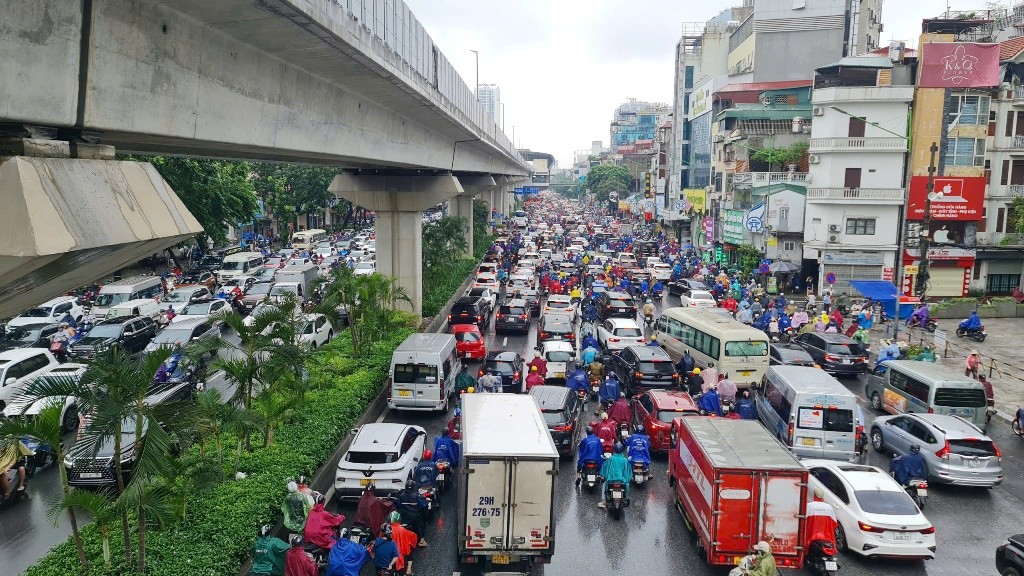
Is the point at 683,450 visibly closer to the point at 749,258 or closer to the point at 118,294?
the point at 118,294

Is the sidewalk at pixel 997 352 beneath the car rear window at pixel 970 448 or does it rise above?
beneath

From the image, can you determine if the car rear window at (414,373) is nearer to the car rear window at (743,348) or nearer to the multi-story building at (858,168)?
the car rear window at (743,348)

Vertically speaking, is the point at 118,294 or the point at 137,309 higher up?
the point at 118,294

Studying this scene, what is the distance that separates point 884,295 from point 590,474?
23.1 meters

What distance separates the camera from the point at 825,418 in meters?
15.8

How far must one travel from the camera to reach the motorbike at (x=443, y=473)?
14.3 meters

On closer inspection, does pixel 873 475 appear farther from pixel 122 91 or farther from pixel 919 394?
pixel 122 91

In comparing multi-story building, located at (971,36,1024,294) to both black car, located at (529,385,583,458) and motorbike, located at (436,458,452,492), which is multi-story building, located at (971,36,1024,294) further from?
motorbike, located at (436,458,452,492)

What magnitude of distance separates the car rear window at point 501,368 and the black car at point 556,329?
19.3 feet

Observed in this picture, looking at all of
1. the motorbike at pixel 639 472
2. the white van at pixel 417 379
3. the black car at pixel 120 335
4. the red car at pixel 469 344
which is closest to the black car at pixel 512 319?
the red car at pixel 469 344

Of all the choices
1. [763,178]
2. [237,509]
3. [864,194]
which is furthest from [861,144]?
[237,509]

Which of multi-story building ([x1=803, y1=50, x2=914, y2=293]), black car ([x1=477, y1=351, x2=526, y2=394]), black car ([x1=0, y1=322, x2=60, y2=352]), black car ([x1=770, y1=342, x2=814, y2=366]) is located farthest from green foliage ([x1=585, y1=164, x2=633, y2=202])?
black car ([x1=477, y1=351, x2=526, y2=394])

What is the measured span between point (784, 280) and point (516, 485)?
35128 millimetres

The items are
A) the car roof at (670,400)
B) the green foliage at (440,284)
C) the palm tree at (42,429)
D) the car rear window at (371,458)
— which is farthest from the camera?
the green foliage at (440,284)
